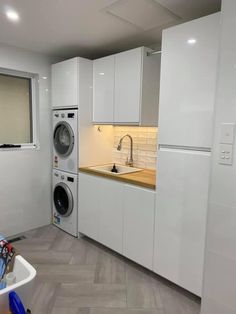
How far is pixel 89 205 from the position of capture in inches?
114

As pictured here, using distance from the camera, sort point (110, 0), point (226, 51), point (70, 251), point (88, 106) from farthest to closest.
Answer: point (88, 106) < point (70, 251) < point (110, 0) < point (226, 51)

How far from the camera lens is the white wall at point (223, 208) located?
141 centimetres

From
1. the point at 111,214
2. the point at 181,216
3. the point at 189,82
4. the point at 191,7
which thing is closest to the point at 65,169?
the point at 111,214

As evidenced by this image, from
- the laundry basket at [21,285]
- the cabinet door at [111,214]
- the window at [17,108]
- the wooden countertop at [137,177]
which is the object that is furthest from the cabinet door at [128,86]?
the laundry basket at [21,285]

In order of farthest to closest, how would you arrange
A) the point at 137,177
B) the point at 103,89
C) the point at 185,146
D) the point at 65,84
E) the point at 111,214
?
the point at 65,84 < the point at 103,89 < the point at 111,214 < the point at 137,177 < the point at 185,146

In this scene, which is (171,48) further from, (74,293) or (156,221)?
(74,293)

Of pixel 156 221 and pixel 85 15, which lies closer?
pixel 85 15

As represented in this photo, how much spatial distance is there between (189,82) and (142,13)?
2.42ft

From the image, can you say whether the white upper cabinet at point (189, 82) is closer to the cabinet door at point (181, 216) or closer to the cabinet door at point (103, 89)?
the cabinet door at point (181, 216)

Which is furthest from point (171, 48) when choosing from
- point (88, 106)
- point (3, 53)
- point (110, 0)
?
→ point (3, 53)

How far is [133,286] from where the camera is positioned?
2.21 metres

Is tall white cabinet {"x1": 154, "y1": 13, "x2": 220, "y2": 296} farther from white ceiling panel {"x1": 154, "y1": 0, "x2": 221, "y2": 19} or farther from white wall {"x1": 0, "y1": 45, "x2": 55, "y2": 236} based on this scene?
white wall {"x1": 0, "y1": 45, "x2": 55, "y2": 236}

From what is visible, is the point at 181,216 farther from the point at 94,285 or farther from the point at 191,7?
the point at 191,7

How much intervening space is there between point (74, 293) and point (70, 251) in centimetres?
71
